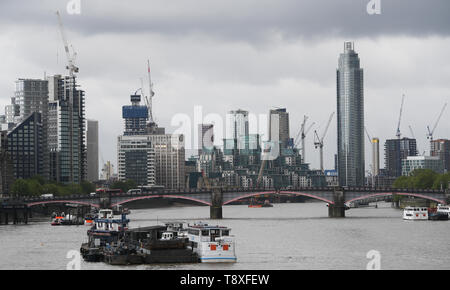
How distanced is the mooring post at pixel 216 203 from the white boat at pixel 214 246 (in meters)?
83.8

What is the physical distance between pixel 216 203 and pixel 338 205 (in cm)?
2190

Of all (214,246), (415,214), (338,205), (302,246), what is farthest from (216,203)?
(214,246)

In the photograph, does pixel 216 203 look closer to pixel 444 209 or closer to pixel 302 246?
pixel 444 209

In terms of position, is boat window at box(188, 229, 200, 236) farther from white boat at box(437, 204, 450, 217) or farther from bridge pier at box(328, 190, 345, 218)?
bridge pier at box(328, 190, 345, 218)

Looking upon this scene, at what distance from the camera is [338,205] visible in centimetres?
15825

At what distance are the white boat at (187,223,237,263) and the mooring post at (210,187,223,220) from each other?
83.8 metres

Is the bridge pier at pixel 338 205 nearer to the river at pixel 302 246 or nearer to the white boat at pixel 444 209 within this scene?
the white boat at pixel 444 209

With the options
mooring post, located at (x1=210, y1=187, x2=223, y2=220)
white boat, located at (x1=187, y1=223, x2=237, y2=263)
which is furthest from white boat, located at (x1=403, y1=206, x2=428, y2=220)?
white boat, located at (x1=187, y1=223, x2=237, y2=263)

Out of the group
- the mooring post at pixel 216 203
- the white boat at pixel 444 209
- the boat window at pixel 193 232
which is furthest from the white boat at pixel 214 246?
the mooring post at pixel 216 203

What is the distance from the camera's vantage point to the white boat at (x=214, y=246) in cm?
7338

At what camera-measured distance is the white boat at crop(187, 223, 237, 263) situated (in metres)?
73.4
